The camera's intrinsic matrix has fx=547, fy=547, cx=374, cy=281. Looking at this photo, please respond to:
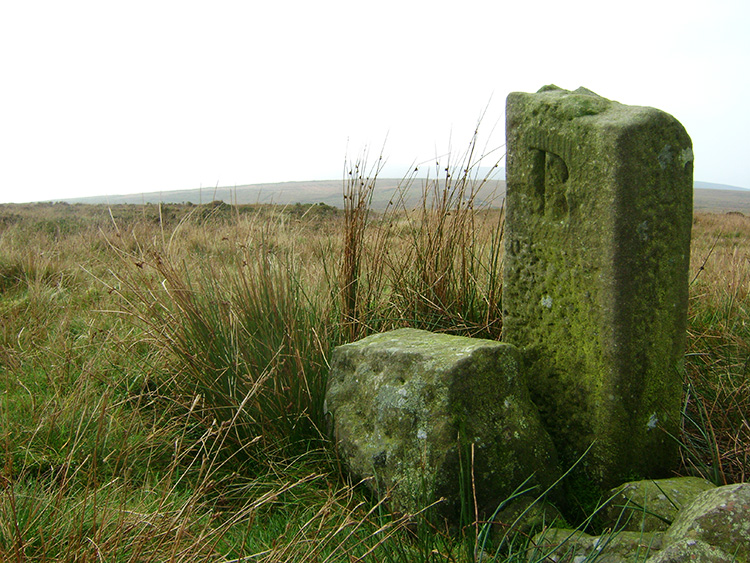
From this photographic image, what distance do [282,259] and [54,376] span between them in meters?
1.44

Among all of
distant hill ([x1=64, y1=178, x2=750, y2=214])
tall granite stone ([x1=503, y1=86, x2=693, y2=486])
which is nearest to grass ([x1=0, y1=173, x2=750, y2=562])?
distant hill ([x1=64, y1=178, x2=750, y2=214])

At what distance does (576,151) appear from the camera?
6.20ft

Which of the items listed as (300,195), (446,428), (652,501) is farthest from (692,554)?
(300,195)

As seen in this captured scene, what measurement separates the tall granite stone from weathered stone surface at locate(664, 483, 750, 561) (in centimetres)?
52

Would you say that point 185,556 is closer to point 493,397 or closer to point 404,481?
point 404,481

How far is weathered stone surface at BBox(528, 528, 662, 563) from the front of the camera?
1470 mm

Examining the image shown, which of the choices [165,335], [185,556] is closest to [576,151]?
[185,556]

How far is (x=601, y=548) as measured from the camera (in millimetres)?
1526

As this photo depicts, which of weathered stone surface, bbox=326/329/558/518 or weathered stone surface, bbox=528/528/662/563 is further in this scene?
weathered stone surface, bbox=326/329/558/518

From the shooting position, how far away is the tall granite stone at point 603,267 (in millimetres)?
1815

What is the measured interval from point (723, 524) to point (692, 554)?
4.8 inches

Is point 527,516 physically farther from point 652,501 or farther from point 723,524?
point 723,524

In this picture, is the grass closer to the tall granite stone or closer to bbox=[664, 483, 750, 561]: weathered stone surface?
the tall granite stone

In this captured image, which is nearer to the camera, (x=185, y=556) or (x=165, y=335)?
(x=185, y=556)
